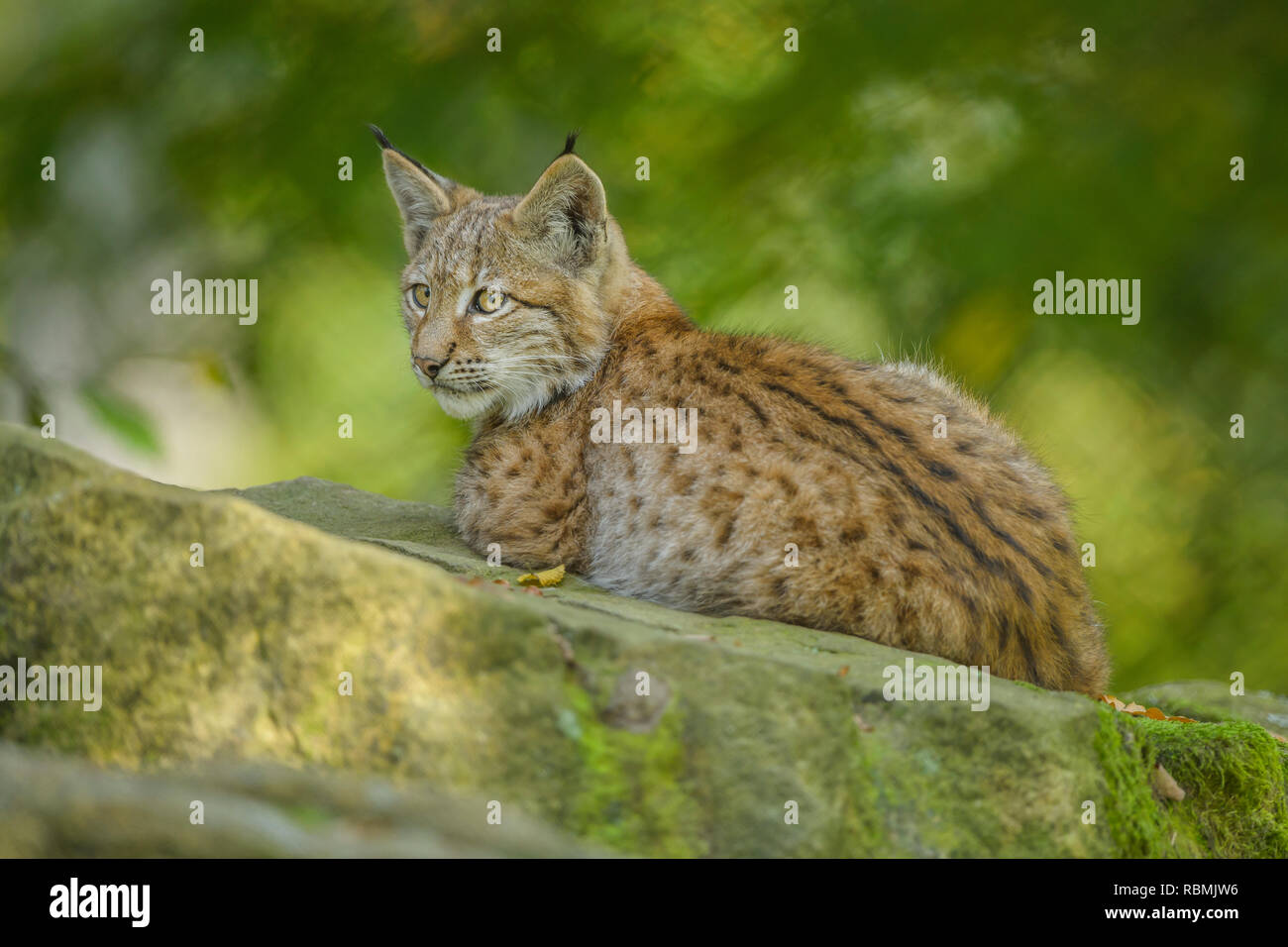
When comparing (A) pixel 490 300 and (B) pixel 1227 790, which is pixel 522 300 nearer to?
(A) pixel 490 300

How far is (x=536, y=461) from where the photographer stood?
537 centimetres

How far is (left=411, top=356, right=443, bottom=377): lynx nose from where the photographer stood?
17.7 ft

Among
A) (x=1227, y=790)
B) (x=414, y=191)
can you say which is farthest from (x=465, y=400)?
(x=1227, y=790)

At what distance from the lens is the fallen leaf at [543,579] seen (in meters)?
4.71

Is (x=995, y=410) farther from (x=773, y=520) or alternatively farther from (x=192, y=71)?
(x=192, y=71)

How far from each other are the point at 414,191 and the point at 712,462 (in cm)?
244

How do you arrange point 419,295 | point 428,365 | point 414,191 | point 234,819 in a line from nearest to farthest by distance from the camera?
1. point 234,819
2. point 428,365
3. point 419,295
4. point 414,191

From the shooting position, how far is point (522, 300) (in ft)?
18.0

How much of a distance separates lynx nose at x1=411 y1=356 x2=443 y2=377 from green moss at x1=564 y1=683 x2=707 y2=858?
2.62 m

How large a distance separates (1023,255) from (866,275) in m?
0.88
